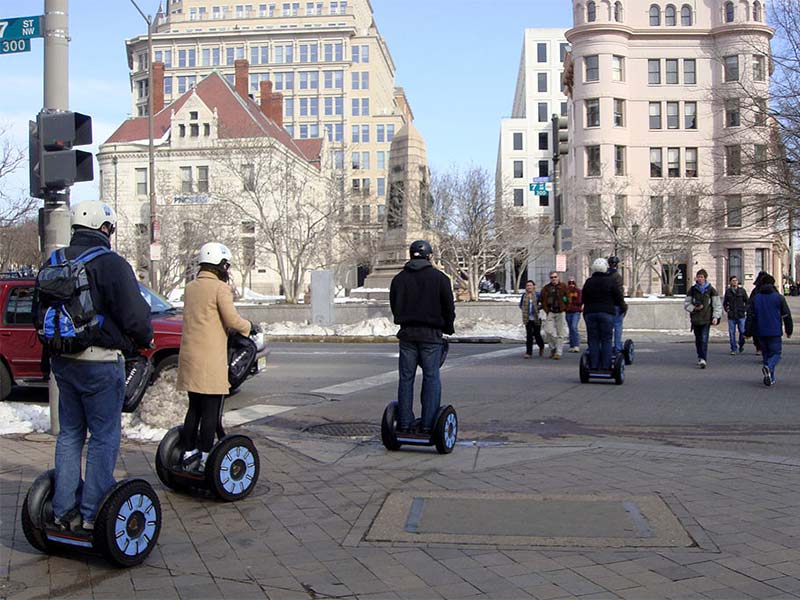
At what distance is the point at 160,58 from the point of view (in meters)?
113

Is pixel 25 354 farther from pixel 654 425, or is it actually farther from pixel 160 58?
pixel 160 58

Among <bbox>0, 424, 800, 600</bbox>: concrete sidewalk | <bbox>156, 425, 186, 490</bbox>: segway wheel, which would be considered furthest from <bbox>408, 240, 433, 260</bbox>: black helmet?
<bbox>156, 425, 186, 490</bbox>: segway wheel

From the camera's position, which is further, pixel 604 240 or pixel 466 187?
pixel 604 240

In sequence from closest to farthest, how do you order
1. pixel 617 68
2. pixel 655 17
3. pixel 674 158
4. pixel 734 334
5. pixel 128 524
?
1. pixel 128 524
2. pixel 734 334
3. pixel 617 68
4. pixel 655 17
5. pixel 674 158

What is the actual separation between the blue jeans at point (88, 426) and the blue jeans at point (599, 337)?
911 cm

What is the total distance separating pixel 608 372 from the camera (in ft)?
43.6

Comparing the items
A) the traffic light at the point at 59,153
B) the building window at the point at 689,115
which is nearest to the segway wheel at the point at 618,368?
the traffic light at the point at 59,153

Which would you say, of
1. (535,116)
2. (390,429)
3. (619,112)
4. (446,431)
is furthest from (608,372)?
(535,116)

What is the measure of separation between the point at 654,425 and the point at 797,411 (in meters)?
2.21

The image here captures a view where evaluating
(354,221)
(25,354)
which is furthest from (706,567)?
(354,221)

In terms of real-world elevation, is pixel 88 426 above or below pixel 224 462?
above

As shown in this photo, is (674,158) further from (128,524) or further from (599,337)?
(128,524)

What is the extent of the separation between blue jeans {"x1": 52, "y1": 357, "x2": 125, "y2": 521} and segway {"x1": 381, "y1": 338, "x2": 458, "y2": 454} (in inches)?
137

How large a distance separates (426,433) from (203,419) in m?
2.42
